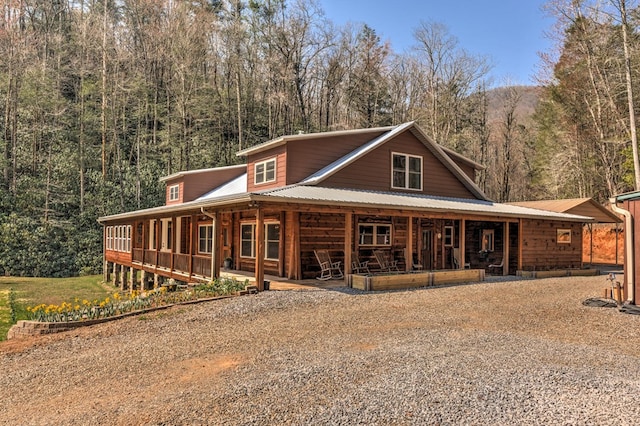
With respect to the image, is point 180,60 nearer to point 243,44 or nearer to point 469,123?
point 243,44

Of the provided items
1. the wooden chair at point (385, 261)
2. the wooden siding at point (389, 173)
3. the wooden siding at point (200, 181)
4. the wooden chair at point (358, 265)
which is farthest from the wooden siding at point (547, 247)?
the wooden siding at point (200, 181)

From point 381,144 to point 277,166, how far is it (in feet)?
13.3

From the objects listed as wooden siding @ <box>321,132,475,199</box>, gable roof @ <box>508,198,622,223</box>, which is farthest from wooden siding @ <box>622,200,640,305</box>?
gable roof @ <box>508,198,622,223</box>

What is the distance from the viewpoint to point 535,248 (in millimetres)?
15969

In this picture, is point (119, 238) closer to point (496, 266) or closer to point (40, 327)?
point (40, 327)

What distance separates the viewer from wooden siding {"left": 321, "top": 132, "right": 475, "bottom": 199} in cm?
1484

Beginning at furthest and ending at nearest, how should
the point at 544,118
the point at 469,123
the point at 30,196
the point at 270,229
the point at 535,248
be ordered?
1. the point at 469,123
2. the point at 544,118
3. the point at 30,196
4. the point at 535,248
5. the point at 270,229

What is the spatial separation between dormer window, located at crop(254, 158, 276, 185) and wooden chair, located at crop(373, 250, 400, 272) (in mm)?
4637

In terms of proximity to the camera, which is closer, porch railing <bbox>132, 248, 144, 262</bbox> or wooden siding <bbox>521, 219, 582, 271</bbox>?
wooden siding <bbox>521, 219, 582, 271</bbox>

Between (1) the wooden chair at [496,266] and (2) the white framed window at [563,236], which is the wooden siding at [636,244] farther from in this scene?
(2) the white framed window at [563,236]

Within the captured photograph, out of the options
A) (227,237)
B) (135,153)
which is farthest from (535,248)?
(135,153)

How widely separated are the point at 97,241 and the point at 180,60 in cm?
1372

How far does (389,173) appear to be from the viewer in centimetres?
1597

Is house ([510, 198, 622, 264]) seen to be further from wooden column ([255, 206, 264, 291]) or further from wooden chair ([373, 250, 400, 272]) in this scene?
wooden column ([255, 206, 264, 291])
